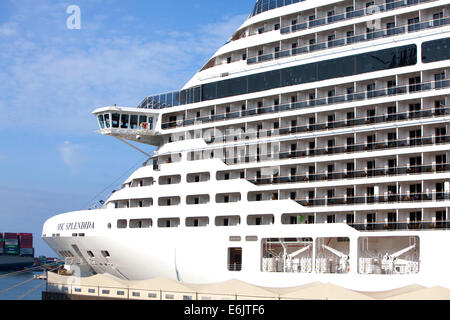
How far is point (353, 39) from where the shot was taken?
34.3m

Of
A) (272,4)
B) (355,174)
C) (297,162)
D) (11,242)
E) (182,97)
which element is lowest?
(11,242)

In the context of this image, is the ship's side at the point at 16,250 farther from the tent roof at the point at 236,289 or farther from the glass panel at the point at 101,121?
the tent roof at the point at 236,289

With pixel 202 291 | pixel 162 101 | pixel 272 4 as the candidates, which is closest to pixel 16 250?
pixel 162 101

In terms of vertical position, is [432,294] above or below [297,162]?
below

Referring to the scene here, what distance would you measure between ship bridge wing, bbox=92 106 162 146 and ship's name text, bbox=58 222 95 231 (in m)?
6.36

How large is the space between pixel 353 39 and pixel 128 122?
16.1 m

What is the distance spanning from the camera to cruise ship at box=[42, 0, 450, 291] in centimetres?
2978

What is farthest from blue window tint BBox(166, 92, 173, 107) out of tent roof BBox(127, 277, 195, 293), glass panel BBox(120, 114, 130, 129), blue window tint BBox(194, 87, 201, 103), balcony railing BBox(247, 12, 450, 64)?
tent roof BBox(127, 277, 195, 293)

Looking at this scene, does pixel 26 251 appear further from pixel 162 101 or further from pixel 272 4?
pixel 272 4

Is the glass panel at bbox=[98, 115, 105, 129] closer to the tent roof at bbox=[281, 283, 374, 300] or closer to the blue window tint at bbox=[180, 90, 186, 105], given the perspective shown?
the blue window tint at bbox=[180, 90, 186, 105]

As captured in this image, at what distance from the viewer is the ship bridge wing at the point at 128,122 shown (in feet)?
132

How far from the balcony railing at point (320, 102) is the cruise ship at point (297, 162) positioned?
0.08 metres
